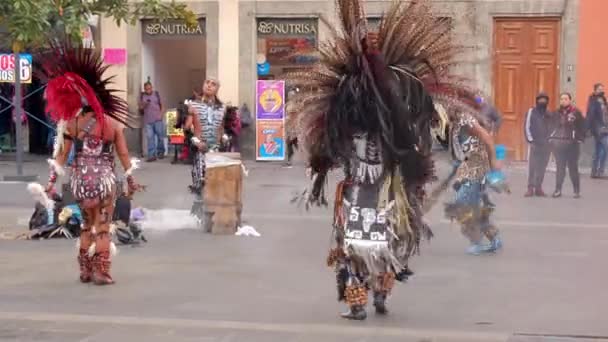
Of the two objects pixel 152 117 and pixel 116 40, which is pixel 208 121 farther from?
pixel 116 40

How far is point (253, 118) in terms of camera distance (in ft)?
80.1

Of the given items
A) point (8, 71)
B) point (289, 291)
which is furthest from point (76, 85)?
point (8, 71)

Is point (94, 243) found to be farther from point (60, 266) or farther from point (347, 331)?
point (347, 331)

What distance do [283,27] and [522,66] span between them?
A: 5.23m

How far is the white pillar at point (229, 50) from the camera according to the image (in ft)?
80.8

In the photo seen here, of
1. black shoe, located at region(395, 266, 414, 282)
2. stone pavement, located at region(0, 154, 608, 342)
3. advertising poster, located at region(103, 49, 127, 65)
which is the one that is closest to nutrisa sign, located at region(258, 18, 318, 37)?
advertising poster, located at region(103, 49, 127, 65)

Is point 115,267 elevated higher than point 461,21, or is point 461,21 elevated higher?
point 461,21

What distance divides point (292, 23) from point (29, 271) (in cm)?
1532

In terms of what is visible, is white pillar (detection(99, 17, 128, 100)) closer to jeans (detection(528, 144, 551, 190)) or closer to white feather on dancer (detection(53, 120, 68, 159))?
jeans (detection(528, 144, 551, 190))

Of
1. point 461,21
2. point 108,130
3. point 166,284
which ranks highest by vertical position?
point 461,21

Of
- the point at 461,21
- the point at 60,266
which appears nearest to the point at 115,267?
the point at 60,266

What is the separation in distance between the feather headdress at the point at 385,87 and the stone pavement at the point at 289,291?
116cm

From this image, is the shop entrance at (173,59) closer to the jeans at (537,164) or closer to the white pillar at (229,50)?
the white pillar at (229,50)

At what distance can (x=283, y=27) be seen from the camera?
969 inches
